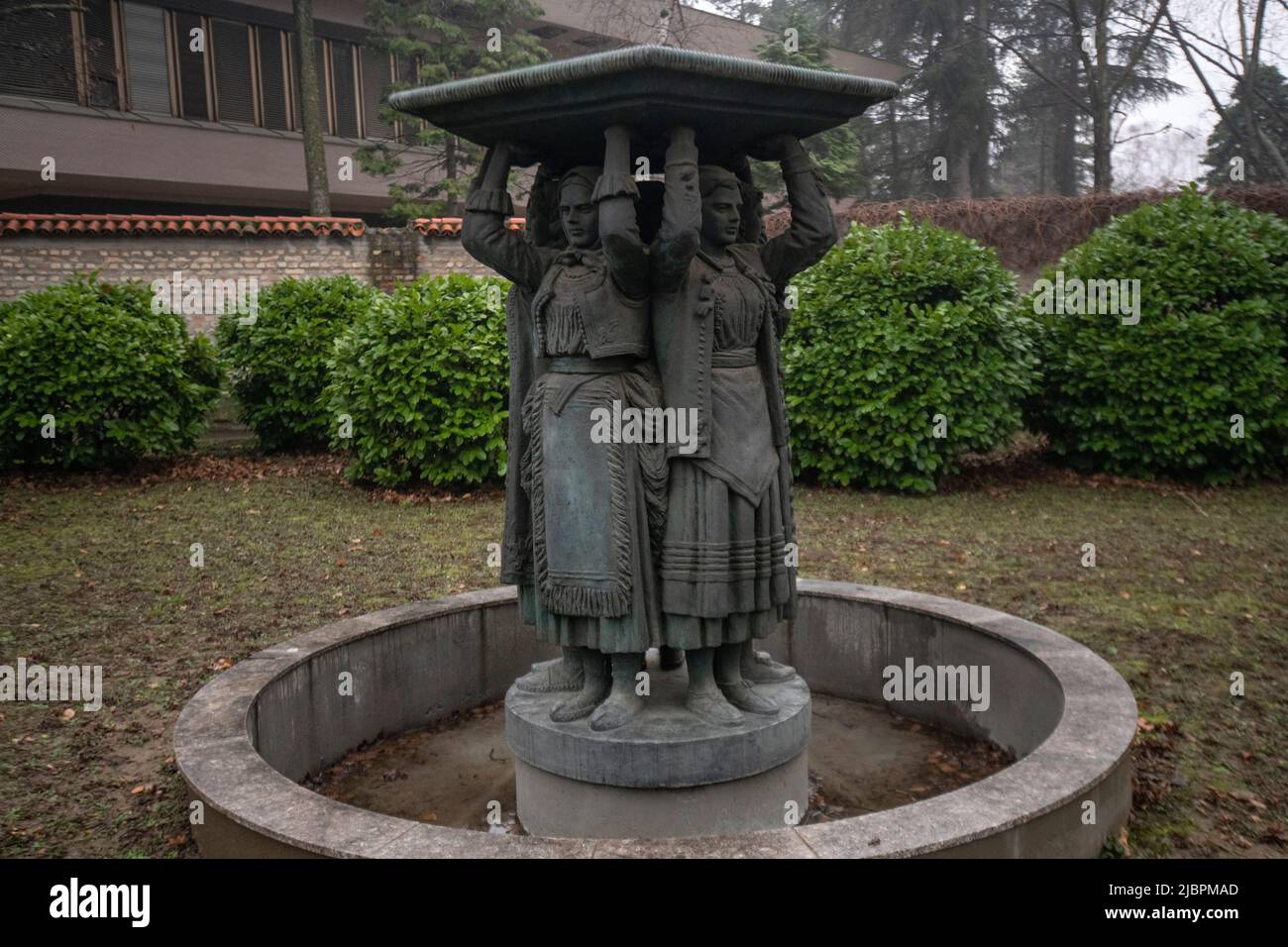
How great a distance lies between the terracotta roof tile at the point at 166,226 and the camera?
15.0m

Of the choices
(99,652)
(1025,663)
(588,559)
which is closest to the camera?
(588,559)

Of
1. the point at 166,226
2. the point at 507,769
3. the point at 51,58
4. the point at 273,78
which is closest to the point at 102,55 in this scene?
the point at 51,58

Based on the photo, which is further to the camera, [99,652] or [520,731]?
[99,652]

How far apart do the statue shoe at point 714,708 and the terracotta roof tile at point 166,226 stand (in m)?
14.9

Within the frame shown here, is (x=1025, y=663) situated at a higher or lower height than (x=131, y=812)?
higher

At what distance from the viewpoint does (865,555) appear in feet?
25.7

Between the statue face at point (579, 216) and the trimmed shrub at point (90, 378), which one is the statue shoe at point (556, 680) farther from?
the trimmed shrub at point (90, 378)

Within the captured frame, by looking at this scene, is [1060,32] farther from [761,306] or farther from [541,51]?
[761,306]

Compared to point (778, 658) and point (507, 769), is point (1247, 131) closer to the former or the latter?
point (778, 658)

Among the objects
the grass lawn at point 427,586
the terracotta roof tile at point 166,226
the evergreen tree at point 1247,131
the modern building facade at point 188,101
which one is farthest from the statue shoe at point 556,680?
the evergreen tree at point 1247,131

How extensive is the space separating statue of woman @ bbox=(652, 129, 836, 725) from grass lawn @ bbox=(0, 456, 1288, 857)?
1.57 meters

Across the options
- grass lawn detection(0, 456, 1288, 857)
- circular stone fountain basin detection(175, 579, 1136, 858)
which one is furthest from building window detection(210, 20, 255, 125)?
circular stone fountain basin detection(175, 579, 1136, 858)
